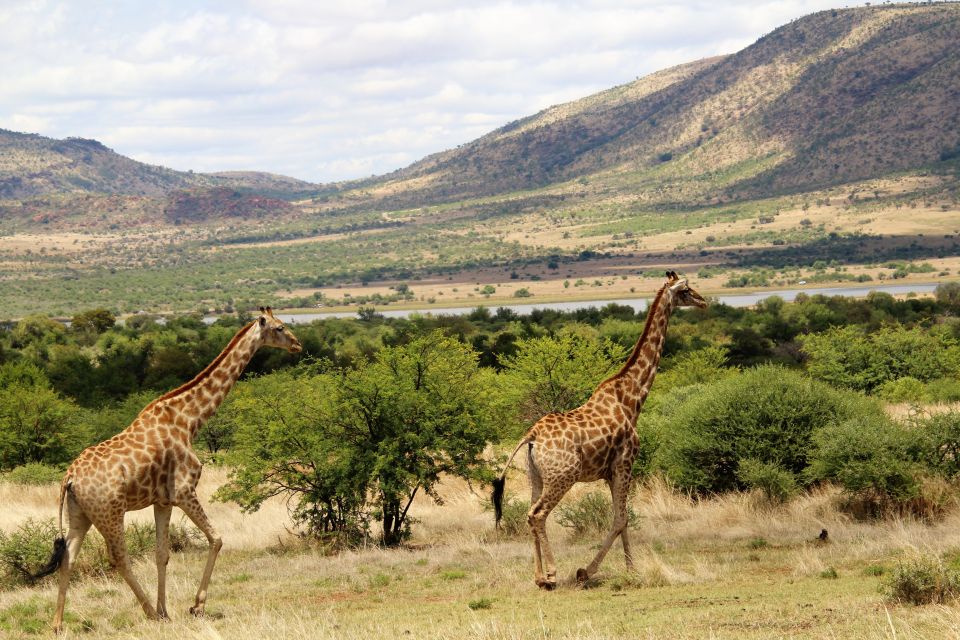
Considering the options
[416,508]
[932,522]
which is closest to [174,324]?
[416,508]

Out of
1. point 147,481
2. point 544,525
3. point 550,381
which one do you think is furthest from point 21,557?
point 550,381

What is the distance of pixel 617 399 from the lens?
14812 mm

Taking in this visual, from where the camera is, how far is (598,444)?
14.2 m

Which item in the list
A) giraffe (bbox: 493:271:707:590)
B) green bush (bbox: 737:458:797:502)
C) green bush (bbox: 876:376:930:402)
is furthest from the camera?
green bush (bbox: 876:376:930:402)

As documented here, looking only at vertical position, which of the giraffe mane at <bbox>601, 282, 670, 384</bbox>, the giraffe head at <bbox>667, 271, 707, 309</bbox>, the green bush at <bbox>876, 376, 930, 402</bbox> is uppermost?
the giraffe head at <bbox>667, 271, 707, 309</bbox>

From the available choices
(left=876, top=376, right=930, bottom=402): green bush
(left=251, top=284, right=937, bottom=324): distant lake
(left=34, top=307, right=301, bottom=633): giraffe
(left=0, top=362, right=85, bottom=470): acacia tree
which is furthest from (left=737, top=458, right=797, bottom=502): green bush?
(left=251, top=284, right=937, bottom=324): distant lake

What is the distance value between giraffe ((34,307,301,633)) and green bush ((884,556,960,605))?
25.4 feet

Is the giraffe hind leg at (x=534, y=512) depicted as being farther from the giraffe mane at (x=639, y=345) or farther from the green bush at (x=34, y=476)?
the green bush at (x=34, y=476)

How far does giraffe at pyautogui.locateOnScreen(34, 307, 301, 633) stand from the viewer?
12117 mm

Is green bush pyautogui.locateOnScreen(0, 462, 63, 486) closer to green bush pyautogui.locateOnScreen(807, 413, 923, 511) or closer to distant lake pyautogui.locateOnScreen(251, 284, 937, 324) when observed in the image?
green bush pyautogui.locateOnScreen(807, 413, 923, 511)

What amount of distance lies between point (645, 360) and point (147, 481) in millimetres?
7106

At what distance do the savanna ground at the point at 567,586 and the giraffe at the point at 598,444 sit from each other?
0.61 m

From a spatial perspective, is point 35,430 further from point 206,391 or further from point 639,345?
point 639,345

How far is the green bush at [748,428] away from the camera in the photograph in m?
20.5
